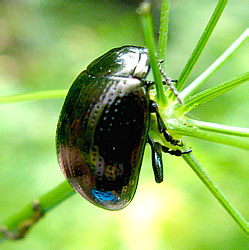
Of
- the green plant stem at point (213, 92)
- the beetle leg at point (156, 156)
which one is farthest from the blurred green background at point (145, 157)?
the green plant stem at point (213, 92)

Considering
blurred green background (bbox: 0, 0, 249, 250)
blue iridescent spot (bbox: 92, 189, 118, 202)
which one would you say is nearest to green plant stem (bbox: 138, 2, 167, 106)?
blue iridescent spot (bbox: 92, 189, 118, 202)

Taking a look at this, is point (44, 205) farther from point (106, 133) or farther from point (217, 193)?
point (217, 193)

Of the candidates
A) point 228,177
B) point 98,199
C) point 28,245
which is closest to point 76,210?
point 28,245

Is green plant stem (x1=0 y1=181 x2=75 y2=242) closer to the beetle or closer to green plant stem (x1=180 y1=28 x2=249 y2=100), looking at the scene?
the beetle

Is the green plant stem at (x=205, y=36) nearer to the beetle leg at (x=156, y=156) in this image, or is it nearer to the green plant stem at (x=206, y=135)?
the green plant stem at (x=206, y=135)

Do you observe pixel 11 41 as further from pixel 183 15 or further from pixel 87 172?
pixel 87 172

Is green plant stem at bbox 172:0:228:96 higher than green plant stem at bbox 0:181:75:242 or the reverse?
higher

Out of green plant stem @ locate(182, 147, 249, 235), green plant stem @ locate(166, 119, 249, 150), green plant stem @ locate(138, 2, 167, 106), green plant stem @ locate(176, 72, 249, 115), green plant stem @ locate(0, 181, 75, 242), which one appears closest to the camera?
green plant stem @ locate(138, 2, 167, 106)
